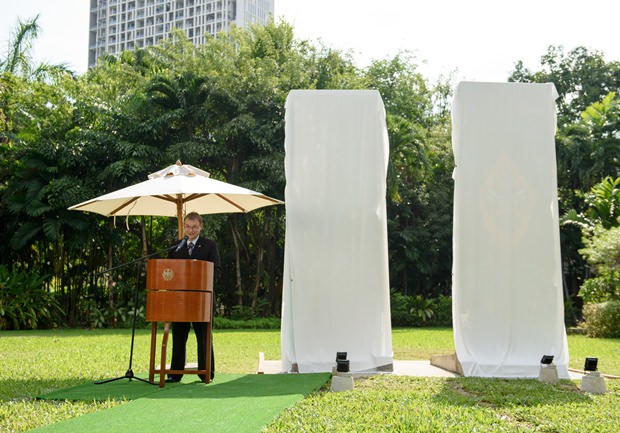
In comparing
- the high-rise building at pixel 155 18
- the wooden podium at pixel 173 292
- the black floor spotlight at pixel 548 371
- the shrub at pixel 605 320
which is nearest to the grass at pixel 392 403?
the black floor spotlight at pixel 548 371

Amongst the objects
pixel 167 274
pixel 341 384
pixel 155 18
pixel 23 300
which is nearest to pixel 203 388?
pixel 167 274

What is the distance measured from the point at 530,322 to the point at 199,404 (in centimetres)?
366

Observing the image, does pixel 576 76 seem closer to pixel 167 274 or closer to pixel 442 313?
pixel 442 313

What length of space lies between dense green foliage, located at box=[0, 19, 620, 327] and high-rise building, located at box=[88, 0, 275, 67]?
5617 centimetres

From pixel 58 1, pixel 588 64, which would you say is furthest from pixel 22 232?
pixel 588 64

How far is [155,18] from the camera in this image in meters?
78.6

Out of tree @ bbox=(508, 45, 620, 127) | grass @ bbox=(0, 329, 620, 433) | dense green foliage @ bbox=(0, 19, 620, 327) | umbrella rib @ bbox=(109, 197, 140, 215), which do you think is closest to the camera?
grass @ bbox=(0, 329, 620, 433)

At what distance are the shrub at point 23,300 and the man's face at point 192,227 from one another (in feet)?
33.4

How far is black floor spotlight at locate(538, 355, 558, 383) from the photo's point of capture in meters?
6.40

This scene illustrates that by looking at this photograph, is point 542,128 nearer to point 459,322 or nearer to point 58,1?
point 459,322

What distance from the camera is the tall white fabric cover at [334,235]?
729cm

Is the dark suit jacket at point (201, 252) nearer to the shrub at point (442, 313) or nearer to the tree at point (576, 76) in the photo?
the shrub at point (442, 313)

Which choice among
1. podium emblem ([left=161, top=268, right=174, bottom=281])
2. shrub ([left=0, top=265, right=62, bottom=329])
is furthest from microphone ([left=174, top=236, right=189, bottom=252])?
shrub ([left=0, top=265, right=62, bottom=329])

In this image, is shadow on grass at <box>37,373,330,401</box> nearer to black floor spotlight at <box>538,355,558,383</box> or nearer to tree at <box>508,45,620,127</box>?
black floor spotlight at <box>538,355,558,383</box>
